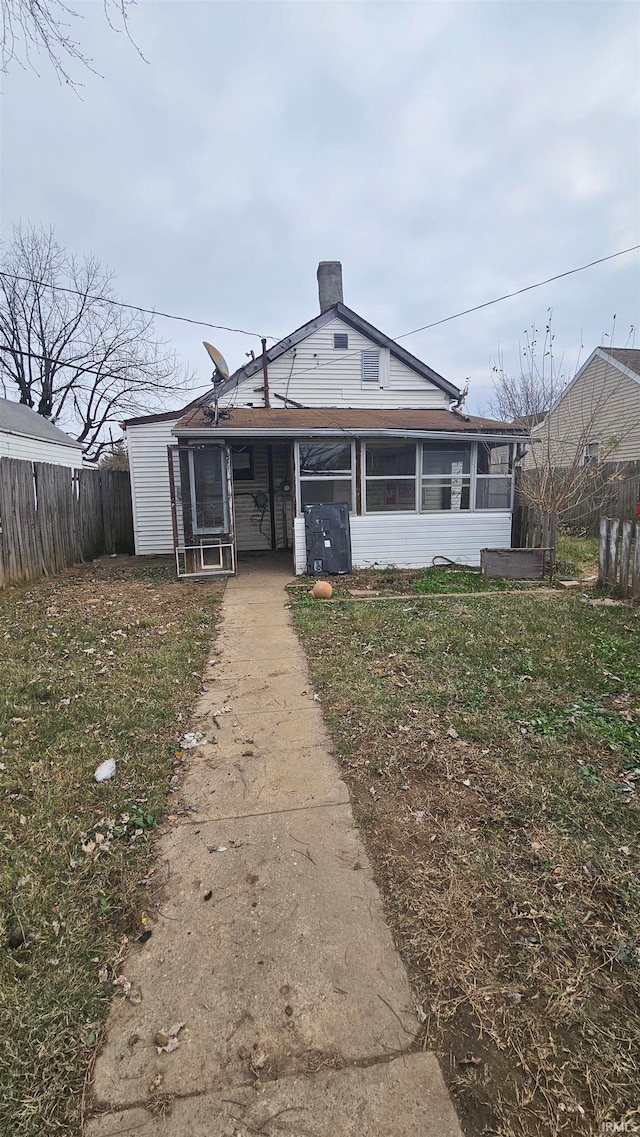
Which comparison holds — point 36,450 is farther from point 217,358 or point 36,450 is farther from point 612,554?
point 612,554

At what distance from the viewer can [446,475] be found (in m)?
→ 10.2

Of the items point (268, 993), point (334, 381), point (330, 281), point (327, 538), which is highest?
point (330, 281)

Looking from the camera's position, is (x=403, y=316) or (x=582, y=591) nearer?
(x=582, y=591)

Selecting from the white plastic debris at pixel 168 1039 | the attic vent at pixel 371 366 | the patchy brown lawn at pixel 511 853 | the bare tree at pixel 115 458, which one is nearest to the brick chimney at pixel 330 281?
the attic vent at pixel 371 366

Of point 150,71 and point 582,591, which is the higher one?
point 150,71

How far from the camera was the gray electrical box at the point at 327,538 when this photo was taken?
9398 mm

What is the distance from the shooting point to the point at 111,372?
2372cm

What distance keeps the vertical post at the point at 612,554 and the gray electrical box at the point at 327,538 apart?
4368 mm

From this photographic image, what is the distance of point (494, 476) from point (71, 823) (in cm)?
985

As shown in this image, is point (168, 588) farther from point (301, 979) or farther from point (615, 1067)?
point (615, 1067)

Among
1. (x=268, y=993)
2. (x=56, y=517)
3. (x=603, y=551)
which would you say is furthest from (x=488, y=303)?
(x=268, y=993)

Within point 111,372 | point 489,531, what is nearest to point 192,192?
point 489,531

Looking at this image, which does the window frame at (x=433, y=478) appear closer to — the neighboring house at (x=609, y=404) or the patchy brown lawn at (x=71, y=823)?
the patchy brown lawn at (x=71, y=823)

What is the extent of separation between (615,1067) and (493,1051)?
0.34 meters
